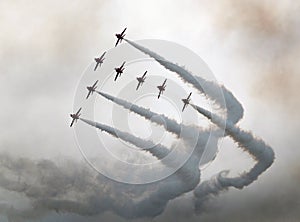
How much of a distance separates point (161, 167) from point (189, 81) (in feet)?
110

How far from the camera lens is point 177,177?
176 meters

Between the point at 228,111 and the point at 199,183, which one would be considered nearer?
the point at 228,111

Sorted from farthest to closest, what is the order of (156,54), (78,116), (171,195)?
(171,195) → (78,116) → (156,54)

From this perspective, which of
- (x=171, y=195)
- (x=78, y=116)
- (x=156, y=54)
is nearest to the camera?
(x=156, y=54)

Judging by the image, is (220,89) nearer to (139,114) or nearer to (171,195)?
(139,114)

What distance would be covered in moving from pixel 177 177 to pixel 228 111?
84.4ft

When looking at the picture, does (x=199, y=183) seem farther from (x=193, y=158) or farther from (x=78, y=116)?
(x=78, y=116)

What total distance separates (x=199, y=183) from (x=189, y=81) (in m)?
32.2

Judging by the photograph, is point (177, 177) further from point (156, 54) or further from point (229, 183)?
point (156, 54)

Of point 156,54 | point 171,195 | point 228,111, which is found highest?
point 156,54

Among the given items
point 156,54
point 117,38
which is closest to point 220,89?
point 156,54

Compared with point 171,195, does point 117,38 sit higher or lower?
higher

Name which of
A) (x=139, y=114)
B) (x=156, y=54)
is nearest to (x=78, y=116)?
(x=139, y=114)

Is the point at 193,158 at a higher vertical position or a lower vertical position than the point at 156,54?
lower
